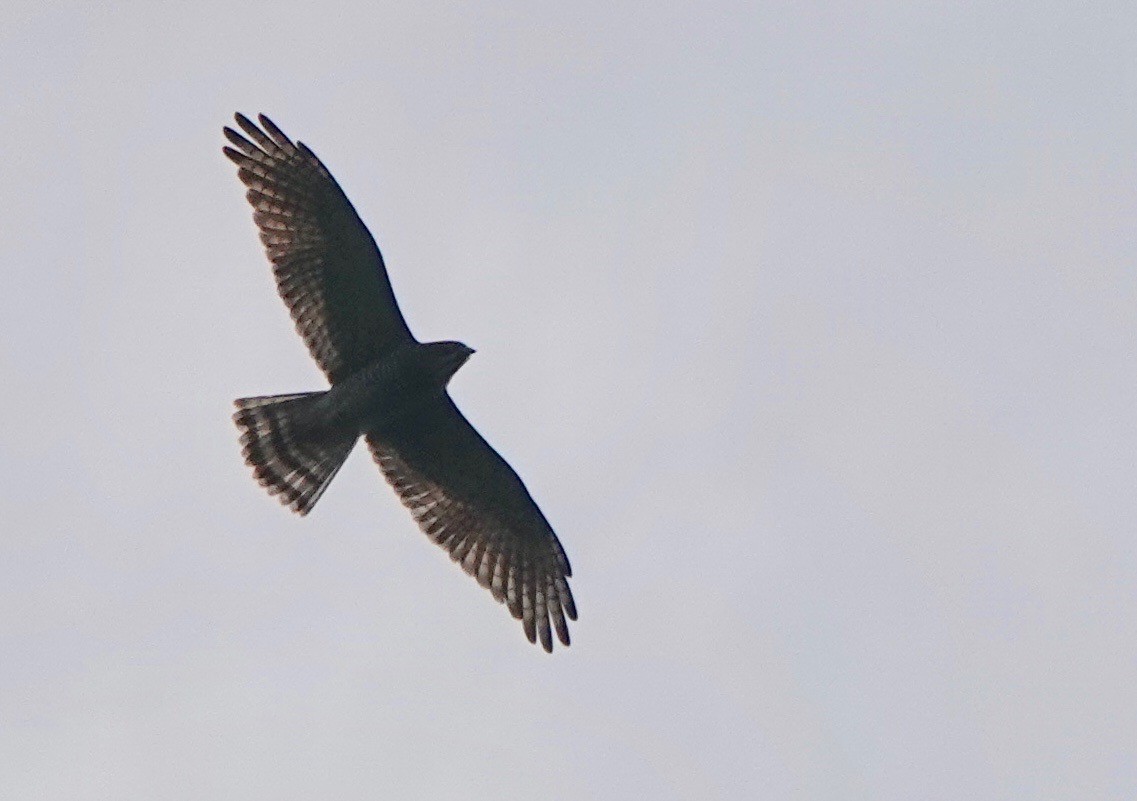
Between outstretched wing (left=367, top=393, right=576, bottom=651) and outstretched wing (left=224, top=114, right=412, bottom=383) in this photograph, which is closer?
outstretched wing (left=224, top=114, right=412, bottom=383)

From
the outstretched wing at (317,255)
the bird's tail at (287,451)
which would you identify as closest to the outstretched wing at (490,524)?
the bird's tail at (287,451)

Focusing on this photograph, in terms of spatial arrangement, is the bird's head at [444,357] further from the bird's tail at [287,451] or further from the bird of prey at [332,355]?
the bird's tail at [287,451]

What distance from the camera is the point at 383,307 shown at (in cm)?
1845

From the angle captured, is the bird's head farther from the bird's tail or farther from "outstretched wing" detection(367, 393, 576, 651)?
"outstretched wing" detection(367, 393, 576, 651)

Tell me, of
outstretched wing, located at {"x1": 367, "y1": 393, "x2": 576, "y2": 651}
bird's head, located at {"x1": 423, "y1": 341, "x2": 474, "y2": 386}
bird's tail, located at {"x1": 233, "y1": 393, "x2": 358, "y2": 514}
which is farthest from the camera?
outstretched wing, located at {"x1": 367, "y1": 393, "x2": 576, "y2": 651}

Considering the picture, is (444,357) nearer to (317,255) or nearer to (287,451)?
(317,255)

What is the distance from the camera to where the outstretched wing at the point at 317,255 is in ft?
60.3

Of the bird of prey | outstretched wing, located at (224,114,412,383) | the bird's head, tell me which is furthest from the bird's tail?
the bird's head

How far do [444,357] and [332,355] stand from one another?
1015 millimetres

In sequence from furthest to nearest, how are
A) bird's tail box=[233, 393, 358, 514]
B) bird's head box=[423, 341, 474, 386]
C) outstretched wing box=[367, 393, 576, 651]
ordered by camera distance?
outstretched wing box=[367, 393, 576, 651] < bird's tail box=[233, 393, 358, 514] < bird's head box=[423, 341, 474, 386]

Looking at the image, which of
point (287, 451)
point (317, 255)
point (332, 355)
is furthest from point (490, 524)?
point (317, 255)

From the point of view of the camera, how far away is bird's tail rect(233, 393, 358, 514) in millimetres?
18734

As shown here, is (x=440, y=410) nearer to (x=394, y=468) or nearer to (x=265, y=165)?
(x=394, y=468)

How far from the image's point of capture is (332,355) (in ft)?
61.2
